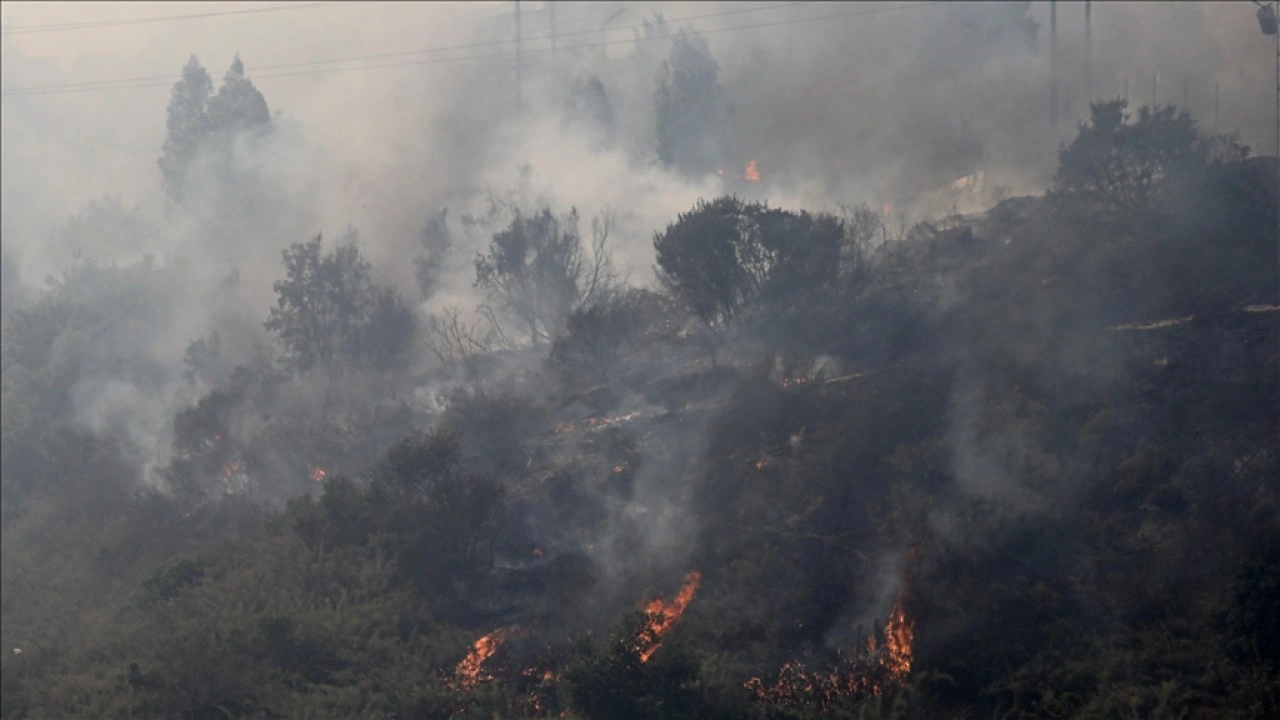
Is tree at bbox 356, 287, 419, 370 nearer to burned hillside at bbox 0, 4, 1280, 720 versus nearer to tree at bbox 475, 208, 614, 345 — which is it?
burned hillside at bbox 0, 4, 1280, 720

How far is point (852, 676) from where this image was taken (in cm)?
2017

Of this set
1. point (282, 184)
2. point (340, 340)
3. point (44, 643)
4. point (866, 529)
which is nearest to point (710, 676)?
point (866, 529)

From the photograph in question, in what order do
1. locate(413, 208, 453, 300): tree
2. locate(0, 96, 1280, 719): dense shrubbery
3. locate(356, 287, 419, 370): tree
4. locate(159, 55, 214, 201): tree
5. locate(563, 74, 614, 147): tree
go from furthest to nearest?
locate(159, 55, 214, 201): tree → locate(563, 74, 614, 147): tree → locate(413, 208, 453, 300): tree → locate(356, 287, 419, 370): tree → locate(0, 96, 1280, 719): dense shrubbery

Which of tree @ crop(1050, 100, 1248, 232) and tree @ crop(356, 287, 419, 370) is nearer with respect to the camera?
tree @ crop(1050, 100, 1248, 232)

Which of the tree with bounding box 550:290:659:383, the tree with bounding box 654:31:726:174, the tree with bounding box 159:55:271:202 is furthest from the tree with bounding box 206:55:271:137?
the tree with bounding box 550:290:659:383

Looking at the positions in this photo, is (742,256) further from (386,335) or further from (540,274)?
(386,335)

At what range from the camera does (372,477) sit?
2884cm

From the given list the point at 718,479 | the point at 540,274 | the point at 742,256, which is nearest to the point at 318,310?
the point at 540,274

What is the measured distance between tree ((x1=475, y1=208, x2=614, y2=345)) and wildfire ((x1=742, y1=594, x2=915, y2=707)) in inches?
732

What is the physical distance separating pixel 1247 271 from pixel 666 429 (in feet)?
49.0

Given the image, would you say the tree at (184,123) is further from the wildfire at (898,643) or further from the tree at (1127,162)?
the wildfire at (898,643)

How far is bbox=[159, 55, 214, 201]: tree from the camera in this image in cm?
5994

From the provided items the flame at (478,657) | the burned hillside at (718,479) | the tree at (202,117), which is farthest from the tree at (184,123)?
the flame at (478,657)

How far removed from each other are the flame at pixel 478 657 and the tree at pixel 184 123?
43.7 meters
